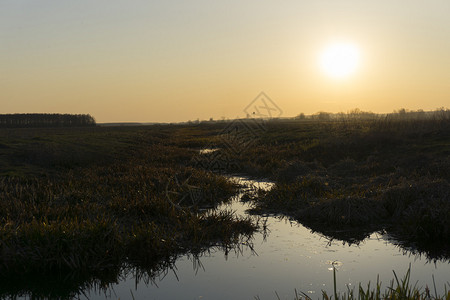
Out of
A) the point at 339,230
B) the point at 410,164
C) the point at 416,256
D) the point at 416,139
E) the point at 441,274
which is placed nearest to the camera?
the point at 441,274

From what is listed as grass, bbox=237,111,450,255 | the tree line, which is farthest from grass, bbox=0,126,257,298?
the tree line

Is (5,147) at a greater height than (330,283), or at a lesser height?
greater

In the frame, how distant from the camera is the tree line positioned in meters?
122

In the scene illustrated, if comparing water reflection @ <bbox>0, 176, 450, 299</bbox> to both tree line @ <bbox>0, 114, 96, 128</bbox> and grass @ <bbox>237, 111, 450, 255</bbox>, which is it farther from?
tree line @ <bbox>0, 114, 96, 128</bbox>

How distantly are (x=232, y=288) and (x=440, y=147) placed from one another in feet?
58.4

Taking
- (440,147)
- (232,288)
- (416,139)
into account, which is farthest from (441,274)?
(416,139)

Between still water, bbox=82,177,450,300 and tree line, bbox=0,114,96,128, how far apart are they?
128 meters

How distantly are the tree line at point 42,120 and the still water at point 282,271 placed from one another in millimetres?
127825

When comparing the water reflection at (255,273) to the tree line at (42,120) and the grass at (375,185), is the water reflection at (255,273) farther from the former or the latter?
the tree line at (42,120)

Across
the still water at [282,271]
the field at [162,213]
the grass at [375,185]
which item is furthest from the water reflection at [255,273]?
the grass at [375,185]

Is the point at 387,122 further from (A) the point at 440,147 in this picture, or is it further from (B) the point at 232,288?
(B) the point at 232,288

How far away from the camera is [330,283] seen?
651 cm

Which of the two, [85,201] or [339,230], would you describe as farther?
[85,201]

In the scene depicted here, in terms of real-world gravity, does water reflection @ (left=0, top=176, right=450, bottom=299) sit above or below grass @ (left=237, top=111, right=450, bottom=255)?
below
